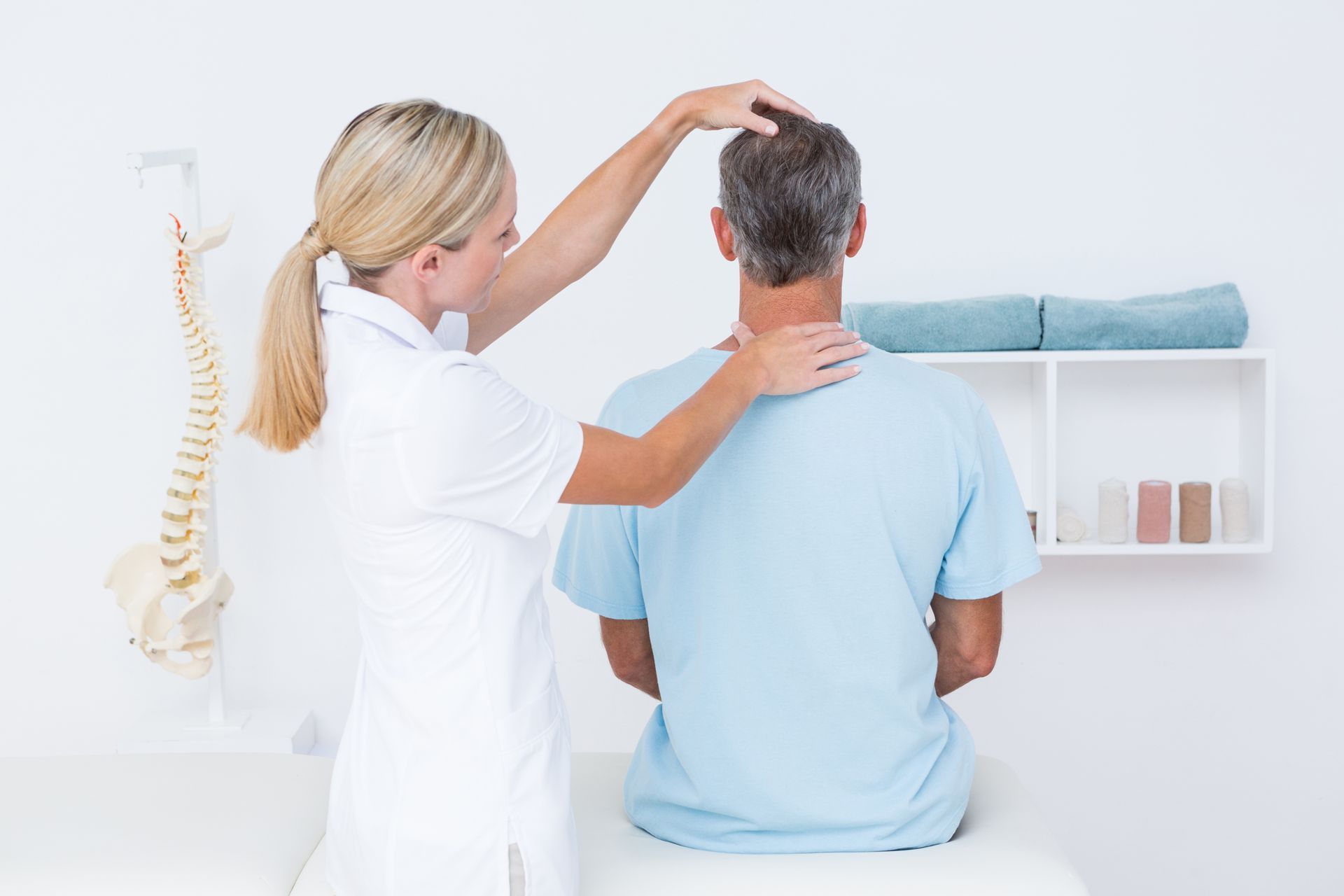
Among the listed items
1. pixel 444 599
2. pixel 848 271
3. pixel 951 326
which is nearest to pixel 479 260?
pixel 444 599

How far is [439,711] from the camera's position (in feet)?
3.59

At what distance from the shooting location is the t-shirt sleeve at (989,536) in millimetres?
1337

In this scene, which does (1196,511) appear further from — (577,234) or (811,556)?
(577,234)

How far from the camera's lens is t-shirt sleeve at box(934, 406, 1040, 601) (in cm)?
134

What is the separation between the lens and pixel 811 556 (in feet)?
4.25

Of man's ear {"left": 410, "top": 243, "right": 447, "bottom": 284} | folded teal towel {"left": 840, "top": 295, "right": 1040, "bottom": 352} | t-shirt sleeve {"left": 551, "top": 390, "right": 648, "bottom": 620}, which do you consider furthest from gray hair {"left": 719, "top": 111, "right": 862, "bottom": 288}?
folded teal towel {"left": 840, "top": 295, "right": 1040, "bottom": 352}

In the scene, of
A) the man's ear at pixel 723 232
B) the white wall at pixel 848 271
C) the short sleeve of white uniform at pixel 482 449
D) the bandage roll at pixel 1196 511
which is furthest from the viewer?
the white wall at pixel 848 271

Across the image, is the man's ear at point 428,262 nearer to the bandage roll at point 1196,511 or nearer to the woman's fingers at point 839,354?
the woman's fingers at point 839,354

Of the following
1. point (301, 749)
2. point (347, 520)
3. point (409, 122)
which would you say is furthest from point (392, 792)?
point (301, 749)

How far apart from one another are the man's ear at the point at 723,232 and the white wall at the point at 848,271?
1.03 metres

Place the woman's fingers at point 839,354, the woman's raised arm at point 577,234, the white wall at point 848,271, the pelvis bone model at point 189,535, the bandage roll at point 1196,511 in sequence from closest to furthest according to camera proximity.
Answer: the woman's fingers at point 839,354
the woman's raised arm at point 577,234
the pelvis bone model at point 189,535
the bandage roll at point 1196,511
the white wall at point 848,271

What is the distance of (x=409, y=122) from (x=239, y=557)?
5.49 feet

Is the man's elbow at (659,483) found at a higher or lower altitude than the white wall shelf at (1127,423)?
higher

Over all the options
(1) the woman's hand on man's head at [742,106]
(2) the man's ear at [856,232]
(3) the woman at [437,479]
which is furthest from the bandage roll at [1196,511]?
(3) the woman at [437,479]
